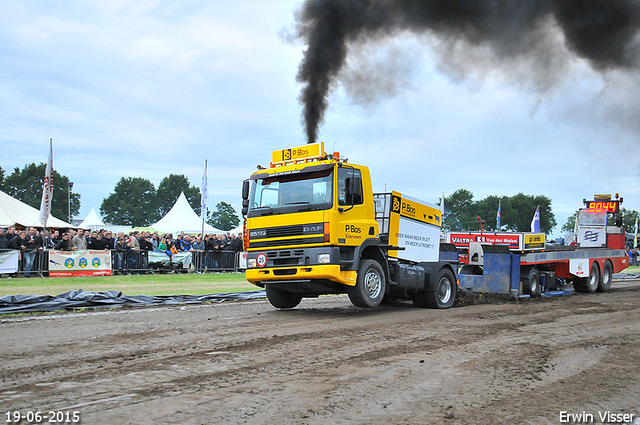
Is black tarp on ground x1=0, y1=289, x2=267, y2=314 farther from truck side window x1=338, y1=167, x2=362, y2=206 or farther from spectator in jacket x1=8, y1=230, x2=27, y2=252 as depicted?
spectator in jacket x1=8, y1=230, x2=27, y2=252

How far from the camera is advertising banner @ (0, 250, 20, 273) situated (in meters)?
18.3

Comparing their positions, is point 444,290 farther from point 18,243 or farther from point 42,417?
point 18,243

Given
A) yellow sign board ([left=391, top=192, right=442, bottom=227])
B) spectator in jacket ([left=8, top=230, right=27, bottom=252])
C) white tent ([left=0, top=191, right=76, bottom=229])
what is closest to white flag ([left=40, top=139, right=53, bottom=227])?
spectator in jacket ([left=8, top=230, right=27, bottom=252])

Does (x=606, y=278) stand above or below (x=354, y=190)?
below

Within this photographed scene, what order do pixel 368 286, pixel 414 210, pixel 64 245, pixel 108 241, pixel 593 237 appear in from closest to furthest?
pixel 368 286
pixel 414 210
pixel 64 245
pixel 593 237
pixel 108 241

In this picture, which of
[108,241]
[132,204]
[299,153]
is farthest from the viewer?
[132,204]

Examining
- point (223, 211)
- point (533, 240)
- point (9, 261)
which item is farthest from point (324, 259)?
point (223, 211)

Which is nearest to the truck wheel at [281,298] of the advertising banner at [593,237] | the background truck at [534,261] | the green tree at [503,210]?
the background truck at [534,261]

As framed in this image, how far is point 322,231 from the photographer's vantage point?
33.5ft

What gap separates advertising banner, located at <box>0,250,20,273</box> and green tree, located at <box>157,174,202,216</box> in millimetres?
119401

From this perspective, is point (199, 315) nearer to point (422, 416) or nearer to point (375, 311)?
point (375, 311)

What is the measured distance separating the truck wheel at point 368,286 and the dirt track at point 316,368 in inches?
15.9

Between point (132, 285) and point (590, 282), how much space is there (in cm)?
1528

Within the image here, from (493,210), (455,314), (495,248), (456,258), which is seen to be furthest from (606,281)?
(493,210)
